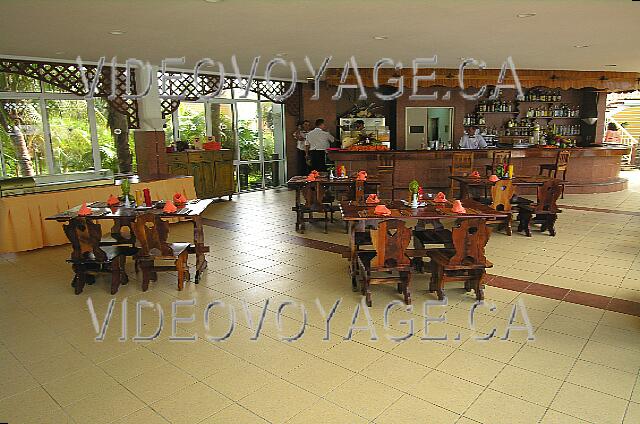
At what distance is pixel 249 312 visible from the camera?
176 inches

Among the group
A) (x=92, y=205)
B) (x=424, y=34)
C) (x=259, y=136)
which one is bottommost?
(x=92, y=205)

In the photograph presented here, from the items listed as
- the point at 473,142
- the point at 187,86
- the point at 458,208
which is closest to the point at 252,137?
the point at 187,86

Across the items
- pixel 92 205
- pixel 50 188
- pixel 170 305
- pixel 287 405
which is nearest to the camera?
pixel 287 405

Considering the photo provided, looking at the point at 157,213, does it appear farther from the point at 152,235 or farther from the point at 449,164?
the point at 449,164

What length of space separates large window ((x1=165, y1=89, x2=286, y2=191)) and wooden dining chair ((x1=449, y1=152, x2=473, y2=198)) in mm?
4964

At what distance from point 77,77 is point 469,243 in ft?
24.1

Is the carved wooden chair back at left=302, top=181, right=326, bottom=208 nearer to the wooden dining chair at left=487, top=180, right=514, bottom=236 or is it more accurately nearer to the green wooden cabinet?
the wooden dining chair at left=487, top=180, right=514, bottom=236

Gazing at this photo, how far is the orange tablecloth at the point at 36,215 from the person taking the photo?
6.64 meters

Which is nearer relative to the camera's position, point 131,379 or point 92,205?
point 131,379

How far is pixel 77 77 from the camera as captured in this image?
8172 mm

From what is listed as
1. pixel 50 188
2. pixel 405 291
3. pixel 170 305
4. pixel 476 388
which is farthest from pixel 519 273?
pixel 50 188

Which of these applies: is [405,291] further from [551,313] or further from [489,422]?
[489,422]

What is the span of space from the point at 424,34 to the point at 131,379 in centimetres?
506

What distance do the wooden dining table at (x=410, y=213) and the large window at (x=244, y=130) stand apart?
661cm
